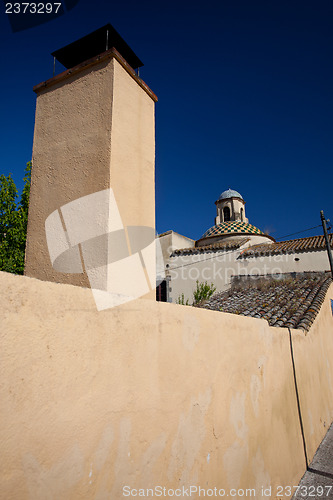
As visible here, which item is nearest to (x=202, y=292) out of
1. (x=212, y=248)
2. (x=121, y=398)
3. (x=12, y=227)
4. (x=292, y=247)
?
(x=212, y=248)

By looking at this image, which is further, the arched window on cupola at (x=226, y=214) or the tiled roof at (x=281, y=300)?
the arched window on cupola at (x=226, y=214)

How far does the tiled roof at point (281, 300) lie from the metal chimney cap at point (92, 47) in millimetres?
4644

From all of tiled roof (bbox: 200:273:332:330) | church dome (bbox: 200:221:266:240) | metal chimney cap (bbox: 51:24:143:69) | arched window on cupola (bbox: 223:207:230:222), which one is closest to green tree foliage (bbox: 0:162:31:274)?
tiled roof (bbox: 200:273:332:330)

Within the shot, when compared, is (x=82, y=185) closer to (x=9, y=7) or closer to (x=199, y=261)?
(x=9, y=7)

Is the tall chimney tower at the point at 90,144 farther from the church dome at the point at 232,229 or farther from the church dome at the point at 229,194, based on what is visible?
the church dome at the point at 229,194

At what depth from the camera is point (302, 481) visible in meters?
3.49

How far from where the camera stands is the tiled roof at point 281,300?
5434mm

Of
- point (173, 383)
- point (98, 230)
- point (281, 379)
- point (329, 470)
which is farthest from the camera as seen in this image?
point (329, 470)

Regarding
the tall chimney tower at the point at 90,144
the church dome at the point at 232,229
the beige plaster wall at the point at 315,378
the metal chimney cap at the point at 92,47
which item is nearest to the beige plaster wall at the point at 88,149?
the tall chimney tower at the point at 90,144

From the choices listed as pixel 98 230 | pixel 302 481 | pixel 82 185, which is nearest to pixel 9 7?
pixel 82 185

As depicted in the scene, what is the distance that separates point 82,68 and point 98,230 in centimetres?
155

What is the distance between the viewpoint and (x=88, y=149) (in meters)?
2.32

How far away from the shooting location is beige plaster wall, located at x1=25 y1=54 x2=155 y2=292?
2.27 meters

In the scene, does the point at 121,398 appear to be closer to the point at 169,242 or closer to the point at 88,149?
the point at 88,149
